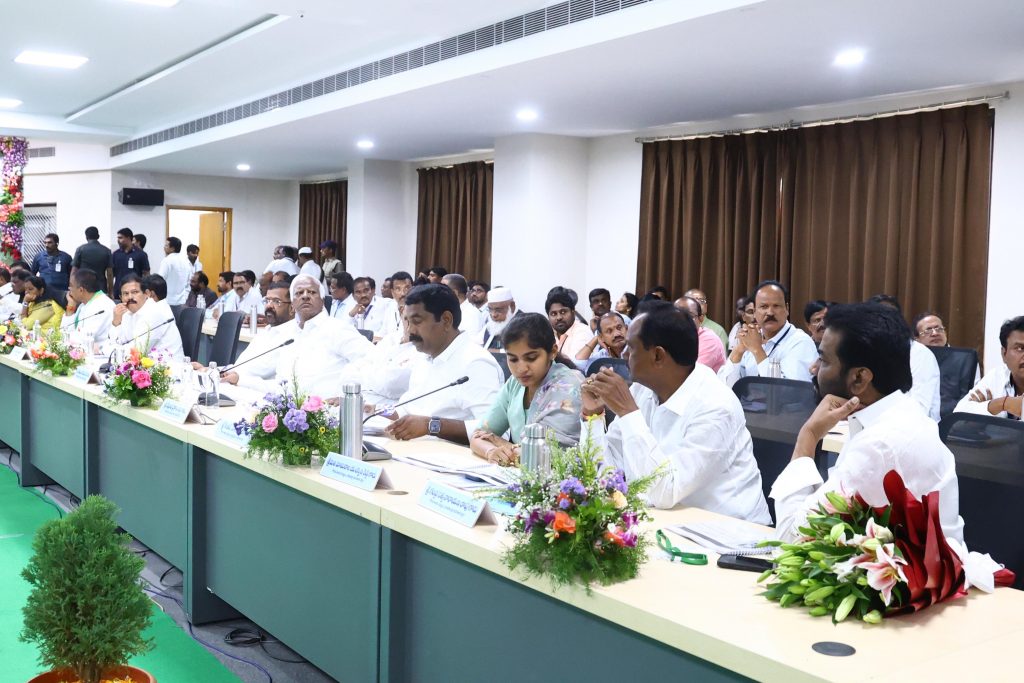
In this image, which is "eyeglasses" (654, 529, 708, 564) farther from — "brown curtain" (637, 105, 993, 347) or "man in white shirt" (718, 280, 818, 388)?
"brown curtain" (637, 105, 993, 347)

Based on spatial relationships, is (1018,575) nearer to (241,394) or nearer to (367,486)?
(367,486)

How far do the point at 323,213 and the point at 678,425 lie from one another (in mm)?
10924

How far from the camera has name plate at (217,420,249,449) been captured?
2.67m

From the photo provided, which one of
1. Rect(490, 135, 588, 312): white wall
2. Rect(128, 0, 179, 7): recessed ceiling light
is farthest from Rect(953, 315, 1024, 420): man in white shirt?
Rect(128, 0, 179, 7): recessed ceiling light

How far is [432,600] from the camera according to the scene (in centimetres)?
198

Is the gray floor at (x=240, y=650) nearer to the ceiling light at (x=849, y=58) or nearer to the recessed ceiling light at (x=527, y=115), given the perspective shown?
the ceiling light at (x=849, y=58)

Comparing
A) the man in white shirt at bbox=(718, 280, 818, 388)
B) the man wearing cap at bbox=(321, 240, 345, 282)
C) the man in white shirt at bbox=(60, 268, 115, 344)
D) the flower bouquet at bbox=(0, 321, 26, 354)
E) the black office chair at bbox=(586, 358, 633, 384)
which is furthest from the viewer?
the man wearing cap at bbox=(321, 240, 345, 282)

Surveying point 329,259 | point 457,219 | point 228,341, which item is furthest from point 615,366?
point 329,259

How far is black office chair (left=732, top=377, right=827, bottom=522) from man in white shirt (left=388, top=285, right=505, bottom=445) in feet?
2.85

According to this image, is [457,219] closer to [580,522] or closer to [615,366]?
[615,366]

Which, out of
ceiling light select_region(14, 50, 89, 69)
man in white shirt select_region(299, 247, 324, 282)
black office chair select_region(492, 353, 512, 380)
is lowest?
black office chair select_region(492, 353, 512, 380)

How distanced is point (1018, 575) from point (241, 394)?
2727mm

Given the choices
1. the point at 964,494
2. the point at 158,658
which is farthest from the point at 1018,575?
the point at 158,658

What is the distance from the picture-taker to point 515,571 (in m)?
1.62
